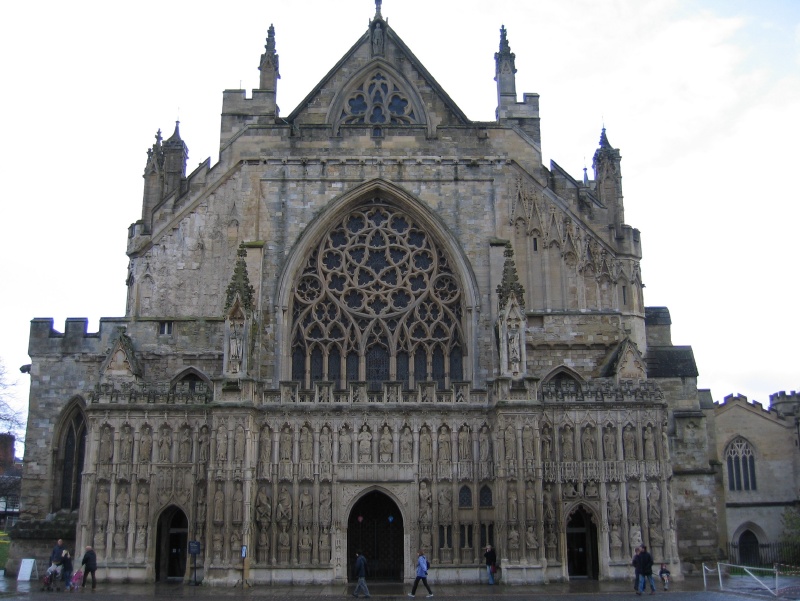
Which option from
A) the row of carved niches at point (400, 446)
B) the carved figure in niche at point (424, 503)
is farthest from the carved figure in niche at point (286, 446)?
the carved figure in niche at point (424, 503)

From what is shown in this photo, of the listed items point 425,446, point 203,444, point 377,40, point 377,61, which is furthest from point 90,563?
point 377,40

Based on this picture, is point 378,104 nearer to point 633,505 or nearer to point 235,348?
point 235,348

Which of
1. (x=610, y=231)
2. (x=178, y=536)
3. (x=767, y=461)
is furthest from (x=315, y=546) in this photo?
(x=767, y=461)

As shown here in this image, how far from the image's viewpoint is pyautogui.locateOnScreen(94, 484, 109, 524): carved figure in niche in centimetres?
2527

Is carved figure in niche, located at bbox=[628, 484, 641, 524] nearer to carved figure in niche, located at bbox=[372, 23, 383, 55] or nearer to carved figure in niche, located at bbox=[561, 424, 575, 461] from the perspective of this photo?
carved figure in niche, located at bbox=[561, 424, 575, 461]

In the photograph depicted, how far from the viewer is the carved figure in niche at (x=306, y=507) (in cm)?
2538

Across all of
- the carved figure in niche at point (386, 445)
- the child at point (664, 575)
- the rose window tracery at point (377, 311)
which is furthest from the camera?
the rose window tracery at point (377, 311)

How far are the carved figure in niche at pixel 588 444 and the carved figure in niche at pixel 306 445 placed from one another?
7904mm

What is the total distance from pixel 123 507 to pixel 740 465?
34883 millimetres

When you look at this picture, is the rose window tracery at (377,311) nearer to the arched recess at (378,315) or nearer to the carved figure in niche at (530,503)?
the arched recess at (378,315)

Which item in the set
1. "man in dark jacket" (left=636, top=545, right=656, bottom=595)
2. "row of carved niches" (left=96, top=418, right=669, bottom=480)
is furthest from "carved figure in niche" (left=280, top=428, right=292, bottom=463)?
"man in dark jacket" (left=636, top=545, right=656, bottom=595)

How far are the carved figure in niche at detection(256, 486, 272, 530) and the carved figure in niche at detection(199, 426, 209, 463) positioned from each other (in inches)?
73.0

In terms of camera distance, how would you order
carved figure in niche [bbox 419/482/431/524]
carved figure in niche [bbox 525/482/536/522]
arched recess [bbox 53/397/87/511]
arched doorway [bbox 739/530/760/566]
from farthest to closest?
arched doorway [bbox 739/530/760/566]
arched recess [bbox 53/397/87/511]
carved figure in niche [bbox 419/482/431/524]
carved figure in niche [bbox 525/482/536/522]

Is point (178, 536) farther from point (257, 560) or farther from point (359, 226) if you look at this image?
point (359, 226)
